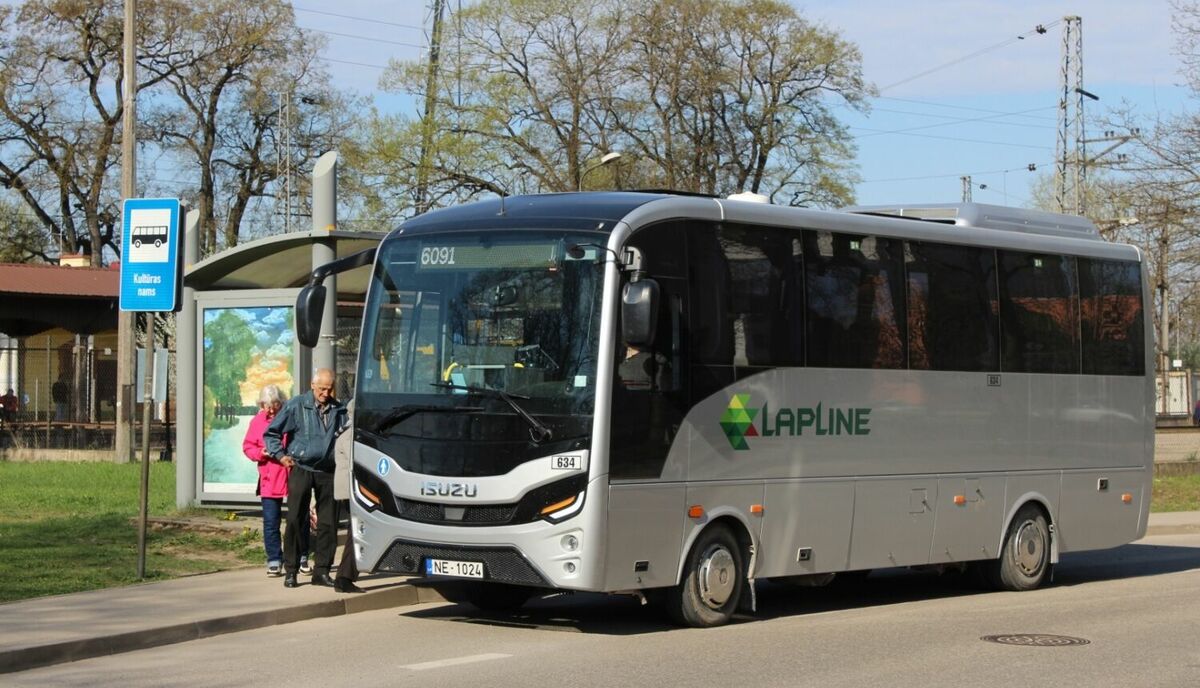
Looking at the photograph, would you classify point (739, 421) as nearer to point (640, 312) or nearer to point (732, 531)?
point (732, 531)

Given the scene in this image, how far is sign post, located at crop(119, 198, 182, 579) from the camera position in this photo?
46.4 ft

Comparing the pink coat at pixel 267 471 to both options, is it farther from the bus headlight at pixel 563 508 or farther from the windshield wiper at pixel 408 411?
the bus headlight at pixel 563 508

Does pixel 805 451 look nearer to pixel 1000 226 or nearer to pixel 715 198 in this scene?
pixel 715 198

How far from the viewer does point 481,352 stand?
40.5ft

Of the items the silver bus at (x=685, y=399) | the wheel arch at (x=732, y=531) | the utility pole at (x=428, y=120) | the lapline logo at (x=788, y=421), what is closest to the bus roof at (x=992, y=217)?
the silver bus at (x=685, y=399)

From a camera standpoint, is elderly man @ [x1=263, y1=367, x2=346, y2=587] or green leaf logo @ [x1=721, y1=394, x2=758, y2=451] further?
elderly man @ [x1=263, y1=367, x2=346, y2=587]

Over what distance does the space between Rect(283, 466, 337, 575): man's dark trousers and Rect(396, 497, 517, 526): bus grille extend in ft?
5.91

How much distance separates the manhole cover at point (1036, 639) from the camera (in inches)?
477

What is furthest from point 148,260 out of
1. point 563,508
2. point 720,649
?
point 720,649

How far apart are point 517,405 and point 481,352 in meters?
0.58

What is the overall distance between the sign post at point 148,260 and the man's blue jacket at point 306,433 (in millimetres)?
1100

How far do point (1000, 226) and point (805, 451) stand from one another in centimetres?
434

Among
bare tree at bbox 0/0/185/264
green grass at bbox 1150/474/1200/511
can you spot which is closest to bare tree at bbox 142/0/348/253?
bare tree at bbox 0/0/185/264

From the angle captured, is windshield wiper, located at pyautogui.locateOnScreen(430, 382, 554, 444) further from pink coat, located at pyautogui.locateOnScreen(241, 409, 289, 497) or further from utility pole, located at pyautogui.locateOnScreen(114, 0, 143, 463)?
utility pole, located at pyautogui.locateOnScreen(114, 0, 143, 463)
